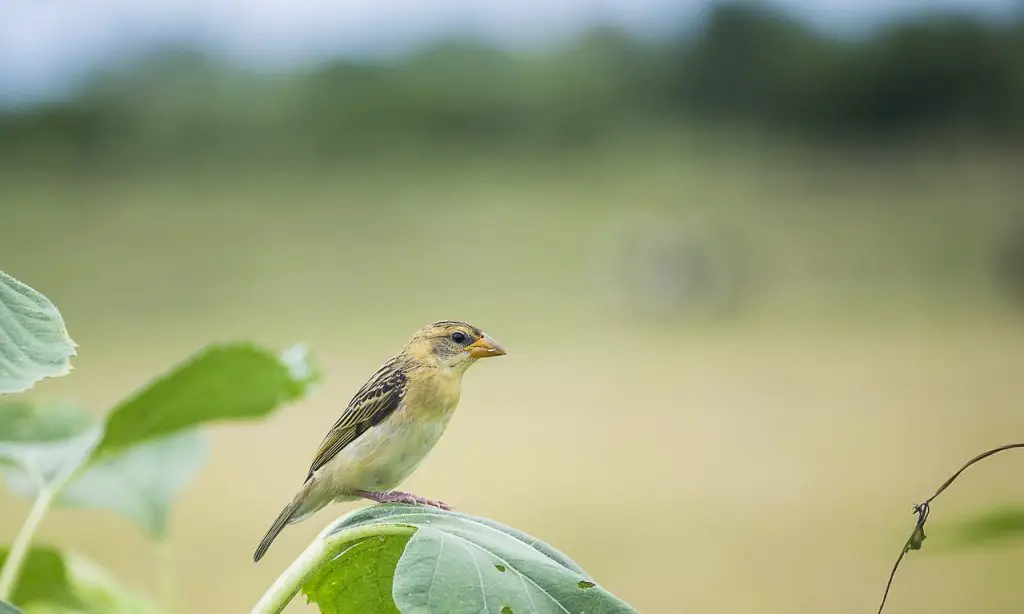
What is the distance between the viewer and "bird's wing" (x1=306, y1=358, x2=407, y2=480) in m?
1.46

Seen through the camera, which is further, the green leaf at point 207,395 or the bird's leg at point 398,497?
the bird's leg at point 398,497

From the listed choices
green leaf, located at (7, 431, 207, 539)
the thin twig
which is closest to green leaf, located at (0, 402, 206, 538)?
green leaf, located at (7, 431, 207, 539)

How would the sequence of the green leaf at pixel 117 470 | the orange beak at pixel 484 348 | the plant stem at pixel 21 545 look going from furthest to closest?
1. the orange beak at pixel 484 348
2. the green leaf at pixel 117 470
3. the plant stem at pixel 21 545

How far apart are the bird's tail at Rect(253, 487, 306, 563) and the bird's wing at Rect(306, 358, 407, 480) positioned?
0.05m

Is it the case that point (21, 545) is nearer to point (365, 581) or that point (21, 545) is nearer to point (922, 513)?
point (365, 581)

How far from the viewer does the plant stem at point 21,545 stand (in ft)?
2.93

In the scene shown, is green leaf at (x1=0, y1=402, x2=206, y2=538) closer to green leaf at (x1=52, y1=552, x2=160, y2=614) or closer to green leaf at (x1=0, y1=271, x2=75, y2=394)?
green leaf at (x1=52, y1=552, x2=160, y2=614)

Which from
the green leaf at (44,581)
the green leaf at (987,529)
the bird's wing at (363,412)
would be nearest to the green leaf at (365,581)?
the green leaf at (44,581)

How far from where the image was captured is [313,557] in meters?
0.82

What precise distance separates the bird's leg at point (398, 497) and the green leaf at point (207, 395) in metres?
0.17

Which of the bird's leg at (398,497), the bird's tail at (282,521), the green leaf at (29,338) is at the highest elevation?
the green leaf at (29,338)

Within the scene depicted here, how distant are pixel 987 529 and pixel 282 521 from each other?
105 cm

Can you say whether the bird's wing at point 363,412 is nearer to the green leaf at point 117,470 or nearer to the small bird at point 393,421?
the small bird at point 393,421

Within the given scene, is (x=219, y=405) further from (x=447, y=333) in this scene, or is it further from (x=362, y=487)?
(x=447, y=333)
